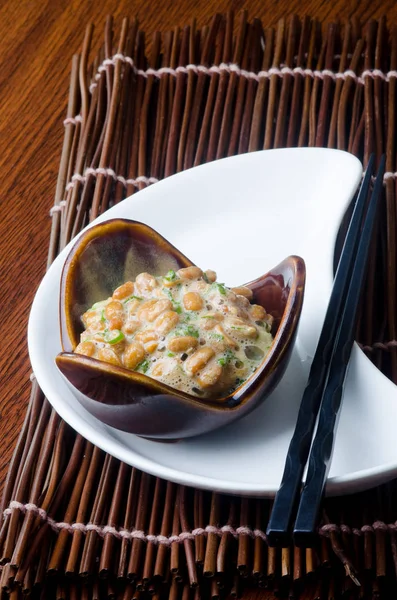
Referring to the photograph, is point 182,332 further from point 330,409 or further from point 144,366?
point 330,409

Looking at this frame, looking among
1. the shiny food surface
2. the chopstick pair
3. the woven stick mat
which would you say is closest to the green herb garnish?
the shiny food surface

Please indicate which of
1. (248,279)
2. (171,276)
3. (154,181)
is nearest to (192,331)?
(171,276)

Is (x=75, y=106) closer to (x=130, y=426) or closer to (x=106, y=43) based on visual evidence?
(x=106, y=43)

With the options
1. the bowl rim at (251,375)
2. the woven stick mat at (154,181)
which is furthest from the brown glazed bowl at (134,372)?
the woven stick mat at (154,181)

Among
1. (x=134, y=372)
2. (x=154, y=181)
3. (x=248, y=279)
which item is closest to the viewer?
(x=134, y=372)

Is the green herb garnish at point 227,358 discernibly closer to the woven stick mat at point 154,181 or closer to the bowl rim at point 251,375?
the bowl rim at point 251,375
